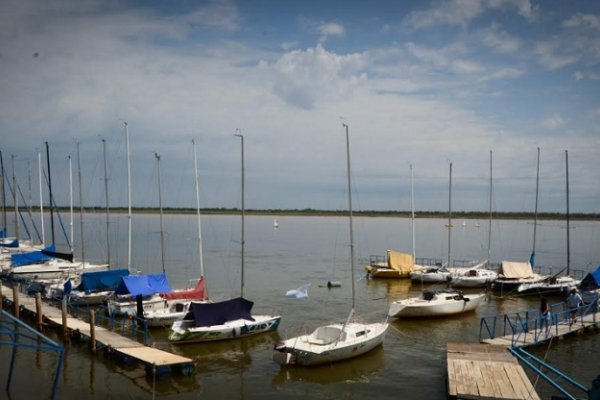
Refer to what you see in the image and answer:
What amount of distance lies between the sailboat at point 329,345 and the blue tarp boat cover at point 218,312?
5384mm

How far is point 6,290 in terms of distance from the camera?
43688 mm

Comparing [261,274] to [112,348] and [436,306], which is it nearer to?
[436,306]

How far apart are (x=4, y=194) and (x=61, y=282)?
120ft

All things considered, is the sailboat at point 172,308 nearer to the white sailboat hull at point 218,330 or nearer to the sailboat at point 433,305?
the white sailboat hull at point 218,330

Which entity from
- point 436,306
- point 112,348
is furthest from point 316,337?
point 436,306

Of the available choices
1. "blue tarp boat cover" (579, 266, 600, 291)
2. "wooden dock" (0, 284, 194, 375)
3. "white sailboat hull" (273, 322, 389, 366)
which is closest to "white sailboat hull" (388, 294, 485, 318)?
"white sailboat hull" (273, 322, 389, 366)

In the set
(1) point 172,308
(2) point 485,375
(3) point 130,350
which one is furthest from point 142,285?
(2) point 485,375

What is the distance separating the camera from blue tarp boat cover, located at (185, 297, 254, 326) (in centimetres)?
3023

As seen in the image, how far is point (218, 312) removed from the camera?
31094mm

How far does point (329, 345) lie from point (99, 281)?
74.2 feet

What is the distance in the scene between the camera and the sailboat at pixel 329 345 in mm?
25953

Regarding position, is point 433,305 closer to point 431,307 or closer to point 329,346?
point 431,307

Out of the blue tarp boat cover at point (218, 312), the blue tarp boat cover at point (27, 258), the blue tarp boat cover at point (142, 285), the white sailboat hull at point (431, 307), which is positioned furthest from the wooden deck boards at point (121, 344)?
the blue tarp boat cover at point (27, 258)

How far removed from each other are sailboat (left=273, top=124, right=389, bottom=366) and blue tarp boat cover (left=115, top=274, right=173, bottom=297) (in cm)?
1250
